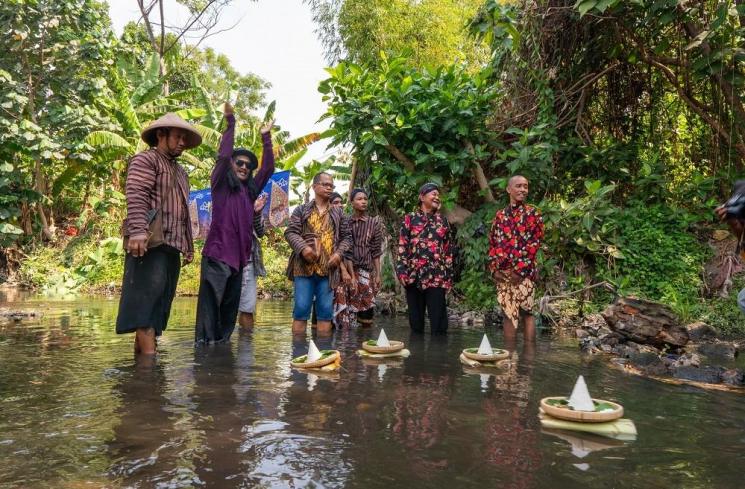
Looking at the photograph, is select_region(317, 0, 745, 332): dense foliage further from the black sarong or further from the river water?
the black sarong

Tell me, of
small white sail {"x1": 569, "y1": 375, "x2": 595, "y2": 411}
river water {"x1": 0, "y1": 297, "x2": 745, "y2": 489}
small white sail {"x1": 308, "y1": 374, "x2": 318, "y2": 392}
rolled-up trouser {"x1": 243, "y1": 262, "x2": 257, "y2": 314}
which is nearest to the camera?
river water {"x1": 0, "y1": 297, "x2": 745, "y2": 489}

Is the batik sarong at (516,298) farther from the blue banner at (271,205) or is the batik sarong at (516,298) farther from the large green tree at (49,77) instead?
the large green tree at (49,77)

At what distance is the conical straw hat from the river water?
191 centimetres

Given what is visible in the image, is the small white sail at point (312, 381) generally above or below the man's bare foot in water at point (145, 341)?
below

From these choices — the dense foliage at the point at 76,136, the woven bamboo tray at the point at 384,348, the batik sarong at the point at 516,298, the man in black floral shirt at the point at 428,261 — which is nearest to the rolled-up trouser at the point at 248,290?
the man in black floral shirt at the point at 428,261

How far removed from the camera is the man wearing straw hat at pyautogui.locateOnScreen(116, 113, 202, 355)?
488 centimetres

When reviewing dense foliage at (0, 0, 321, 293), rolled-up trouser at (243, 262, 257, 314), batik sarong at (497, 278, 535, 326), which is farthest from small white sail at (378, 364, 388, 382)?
dense foliage at (0, 0, 321, 293)

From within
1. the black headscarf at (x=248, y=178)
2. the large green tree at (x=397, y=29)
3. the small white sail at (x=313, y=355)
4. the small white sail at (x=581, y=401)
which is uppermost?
the large green tree at (x=397, y=29)

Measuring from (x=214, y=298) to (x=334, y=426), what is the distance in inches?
120

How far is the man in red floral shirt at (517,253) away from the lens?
6.93 m

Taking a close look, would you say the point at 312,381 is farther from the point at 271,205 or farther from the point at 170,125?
the point at 271,205

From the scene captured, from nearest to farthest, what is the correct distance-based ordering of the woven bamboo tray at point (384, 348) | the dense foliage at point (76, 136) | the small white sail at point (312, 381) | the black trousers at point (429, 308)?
the small white sail at point (312, 381) → the woven bamboo tray at point (384, 348) → the black trousers at point (429, 308) → the dense foliage at point (76, 136)

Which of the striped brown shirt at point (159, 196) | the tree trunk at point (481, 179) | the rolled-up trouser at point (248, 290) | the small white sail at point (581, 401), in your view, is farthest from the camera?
the tree trunk at point (481, 179)

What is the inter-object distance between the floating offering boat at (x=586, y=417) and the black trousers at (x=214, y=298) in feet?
11.6
